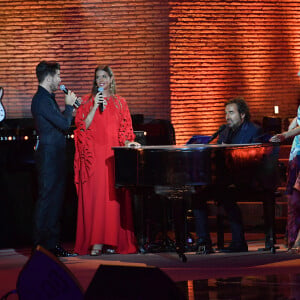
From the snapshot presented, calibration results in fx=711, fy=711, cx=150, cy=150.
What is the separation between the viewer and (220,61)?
38.1 feet

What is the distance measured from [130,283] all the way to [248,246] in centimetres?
496

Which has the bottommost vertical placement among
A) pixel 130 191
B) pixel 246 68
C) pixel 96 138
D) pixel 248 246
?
pixel 248 246

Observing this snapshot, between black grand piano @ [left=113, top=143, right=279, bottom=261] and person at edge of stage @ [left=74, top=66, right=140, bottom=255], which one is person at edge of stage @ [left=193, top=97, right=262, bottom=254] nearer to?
black grand piano @ [left=113, top=143, right=279, bottom=261]

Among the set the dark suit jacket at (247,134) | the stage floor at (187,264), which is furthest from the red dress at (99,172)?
the dark suit jacket at (247,134)

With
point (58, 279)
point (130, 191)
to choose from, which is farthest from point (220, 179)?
point (58, 279)

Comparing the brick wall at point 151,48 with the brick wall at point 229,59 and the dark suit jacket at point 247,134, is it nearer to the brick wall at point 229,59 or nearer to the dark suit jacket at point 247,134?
the brick wall at point 229,59

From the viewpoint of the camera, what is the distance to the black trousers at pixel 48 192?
18.9ft

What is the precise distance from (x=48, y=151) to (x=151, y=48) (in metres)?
5.78

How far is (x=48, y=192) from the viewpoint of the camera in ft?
19.0

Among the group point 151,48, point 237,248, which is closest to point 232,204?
point 237,248

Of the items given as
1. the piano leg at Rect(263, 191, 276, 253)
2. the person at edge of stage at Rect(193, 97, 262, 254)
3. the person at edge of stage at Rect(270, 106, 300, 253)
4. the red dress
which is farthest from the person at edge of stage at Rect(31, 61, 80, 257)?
the person at edge of stage at Rect(270, 106, 300, 253)

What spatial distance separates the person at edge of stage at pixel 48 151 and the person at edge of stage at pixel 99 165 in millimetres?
236

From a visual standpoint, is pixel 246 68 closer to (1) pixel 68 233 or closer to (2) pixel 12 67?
(2) pixel 12 67

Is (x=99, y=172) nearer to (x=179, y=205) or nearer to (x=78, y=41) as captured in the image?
(x=179, y=205)
